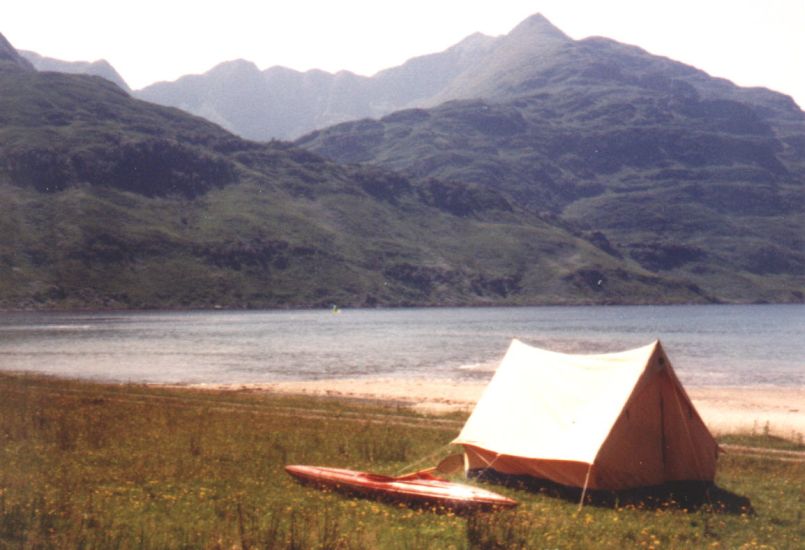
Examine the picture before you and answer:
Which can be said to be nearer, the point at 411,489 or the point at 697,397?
the point at 411,489

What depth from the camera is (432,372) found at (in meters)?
71.2

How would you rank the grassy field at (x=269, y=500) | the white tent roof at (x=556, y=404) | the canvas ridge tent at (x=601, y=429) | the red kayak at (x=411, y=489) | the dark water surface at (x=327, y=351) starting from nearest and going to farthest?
the grassy field at (x=269, y=500) → the red kayak at (x=411, y=489) → the canvas ridge tent at (x=601, y=429) → the white tent roof at (x=556, y=404) → the dark water surface at (x=327, y=351)

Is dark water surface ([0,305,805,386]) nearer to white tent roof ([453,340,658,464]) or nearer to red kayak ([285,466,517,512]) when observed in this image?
white tent roof ([453,340,658,464])

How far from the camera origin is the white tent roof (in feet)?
62.4

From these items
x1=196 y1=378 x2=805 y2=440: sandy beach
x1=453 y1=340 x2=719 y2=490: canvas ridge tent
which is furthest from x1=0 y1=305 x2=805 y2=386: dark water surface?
x1=453 y1=340 x2=719 y2=490: canvas ridge tent

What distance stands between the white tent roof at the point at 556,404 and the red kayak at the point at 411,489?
2.57m

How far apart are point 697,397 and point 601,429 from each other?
37.4 meters

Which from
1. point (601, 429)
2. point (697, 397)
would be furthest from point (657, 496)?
point (697, 397)

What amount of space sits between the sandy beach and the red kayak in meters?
18.8

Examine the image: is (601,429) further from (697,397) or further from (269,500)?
(697,397)

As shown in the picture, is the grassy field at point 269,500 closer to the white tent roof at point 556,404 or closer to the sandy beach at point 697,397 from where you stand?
the white tent roof at point 556,404

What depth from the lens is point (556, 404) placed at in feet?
66.4

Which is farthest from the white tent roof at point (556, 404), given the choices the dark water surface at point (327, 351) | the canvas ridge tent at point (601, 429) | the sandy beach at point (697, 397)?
the dark water surface at point (327, 351)

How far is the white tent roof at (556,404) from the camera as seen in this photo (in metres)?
19.0
